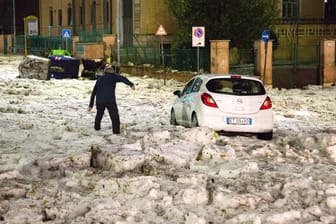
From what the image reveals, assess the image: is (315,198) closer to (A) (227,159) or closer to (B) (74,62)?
(A) (227,159)

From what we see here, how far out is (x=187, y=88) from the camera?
1507cm

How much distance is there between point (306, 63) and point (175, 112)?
15.8 metres

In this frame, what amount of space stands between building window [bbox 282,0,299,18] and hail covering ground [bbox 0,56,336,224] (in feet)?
82.8

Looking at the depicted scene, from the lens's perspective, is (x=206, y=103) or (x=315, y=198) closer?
(x=315, y=198)

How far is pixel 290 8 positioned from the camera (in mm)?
40406

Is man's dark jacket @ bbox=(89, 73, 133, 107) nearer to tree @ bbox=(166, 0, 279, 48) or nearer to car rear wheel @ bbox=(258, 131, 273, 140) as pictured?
car rear wheel @ bbox=(258, 131, 273, 140)

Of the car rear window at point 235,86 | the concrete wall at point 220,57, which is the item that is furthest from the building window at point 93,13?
the car rear window at point 235,86

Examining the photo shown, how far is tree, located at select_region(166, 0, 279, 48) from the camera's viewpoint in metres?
30.5

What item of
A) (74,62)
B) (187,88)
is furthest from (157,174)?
(74,62)

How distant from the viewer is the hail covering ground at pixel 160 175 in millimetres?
7543

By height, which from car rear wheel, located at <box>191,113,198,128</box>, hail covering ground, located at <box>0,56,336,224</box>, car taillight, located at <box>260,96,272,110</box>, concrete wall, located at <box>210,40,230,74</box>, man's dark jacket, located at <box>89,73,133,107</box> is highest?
concrete wall, located at <box>210,40,230,74</box>

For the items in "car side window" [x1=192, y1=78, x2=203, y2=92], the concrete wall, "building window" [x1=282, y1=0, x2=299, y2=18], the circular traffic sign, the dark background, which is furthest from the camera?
the dark background

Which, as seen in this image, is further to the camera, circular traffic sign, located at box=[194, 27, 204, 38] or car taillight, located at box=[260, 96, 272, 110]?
circular traffic sign, located at box=[194, 27, 204, 38]

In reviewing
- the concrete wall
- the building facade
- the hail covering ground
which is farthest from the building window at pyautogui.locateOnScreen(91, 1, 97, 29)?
the hail covering ground
